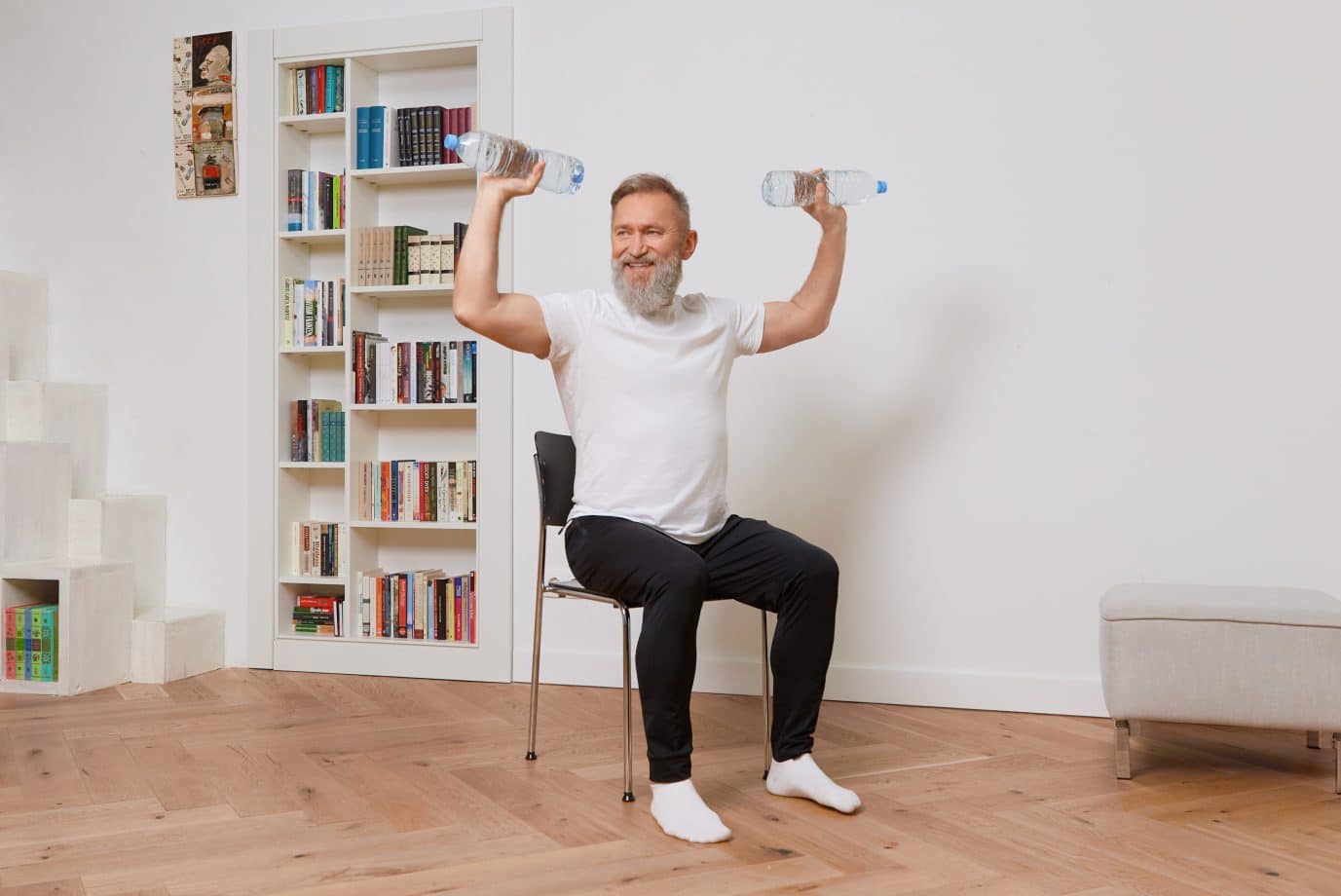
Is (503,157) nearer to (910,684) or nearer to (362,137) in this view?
(362,137)

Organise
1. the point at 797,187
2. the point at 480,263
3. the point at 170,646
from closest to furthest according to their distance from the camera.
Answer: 1. the point at 480,263
2. the point at 797,187
3. the point at 170,646

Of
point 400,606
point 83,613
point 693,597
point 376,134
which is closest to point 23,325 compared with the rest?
point 83,613

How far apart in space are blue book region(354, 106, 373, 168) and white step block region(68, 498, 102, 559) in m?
1.32

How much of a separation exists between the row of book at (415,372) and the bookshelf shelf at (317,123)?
671 millimetres

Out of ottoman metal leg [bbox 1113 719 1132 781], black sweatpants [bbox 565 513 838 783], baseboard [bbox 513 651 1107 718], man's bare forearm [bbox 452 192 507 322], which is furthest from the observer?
baseboard [bbox 513 651 1107 718]

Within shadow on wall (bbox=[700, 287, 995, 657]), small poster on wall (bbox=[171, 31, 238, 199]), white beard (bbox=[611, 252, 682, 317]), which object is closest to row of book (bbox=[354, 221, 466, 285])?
small poster on wall (bbox=[171, 31, 238, 199])

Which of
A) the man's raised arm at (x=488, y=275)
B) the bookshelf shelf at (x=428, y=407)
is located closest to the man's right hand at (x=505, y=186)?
the man's raised arm at (x=488, y=275)

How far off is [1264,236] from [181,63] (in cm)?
329

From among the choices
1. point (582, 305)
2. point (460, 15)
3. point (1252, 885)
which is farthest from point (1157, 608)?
point (460, 15)

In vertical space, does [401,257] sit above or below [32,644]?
above

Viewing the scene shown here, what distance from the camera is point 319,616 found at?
3.90 meters

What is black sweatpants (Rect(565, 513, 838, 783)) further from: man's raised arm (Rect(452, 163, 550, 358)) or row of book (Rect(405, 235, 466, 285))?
row of book (Rect(405, 235, 466, 285))

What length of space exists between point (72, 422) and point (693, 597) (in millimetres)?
2560

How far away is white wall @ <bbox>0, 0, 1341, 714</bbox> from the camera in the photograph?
3.16 meters
